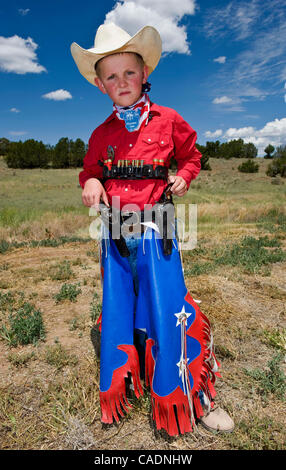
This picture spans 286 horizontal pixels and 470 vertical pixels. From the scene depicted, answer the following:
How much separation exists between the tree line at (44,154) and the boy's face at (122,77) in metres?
55.5

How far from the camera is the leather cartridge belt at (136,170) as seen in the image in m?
2.00

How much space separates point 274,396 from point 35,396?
2.01 m

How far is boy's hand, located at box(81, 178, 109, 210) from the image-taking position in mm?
2043

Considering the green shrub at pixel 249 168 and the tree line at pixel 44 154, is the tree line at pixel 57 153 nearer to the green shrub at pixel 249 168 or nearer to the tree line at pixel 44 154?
the tree line at pixel 44 154

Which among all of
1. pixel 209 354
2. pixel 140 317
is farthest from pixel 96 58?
pixel 209 354

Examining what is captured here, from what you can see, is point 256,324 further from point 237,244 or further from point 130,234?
point 237,244

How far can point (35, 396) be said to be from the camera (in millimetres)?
2570

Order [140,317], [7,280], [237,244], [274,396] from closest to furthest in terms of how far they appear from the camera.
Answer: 1. [140,317]
2. [274,396]
3. [7,280]
4. [237,244]

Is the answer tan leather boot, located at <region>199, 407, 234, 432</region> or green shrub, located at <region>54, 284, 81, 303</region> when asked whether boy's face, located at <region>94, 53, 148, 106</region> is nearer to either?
tan leather boot, located at <region>199, 407, 234, 432</region>

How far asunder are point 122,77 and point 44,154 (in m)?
61.2

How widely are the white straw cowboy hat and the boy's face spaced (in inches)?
1.8

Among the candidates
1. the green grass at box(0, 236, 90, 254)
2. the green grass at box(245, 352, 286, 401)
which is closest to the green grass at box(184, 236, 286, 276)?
the green grass at box(245, 352, 286, 401)
